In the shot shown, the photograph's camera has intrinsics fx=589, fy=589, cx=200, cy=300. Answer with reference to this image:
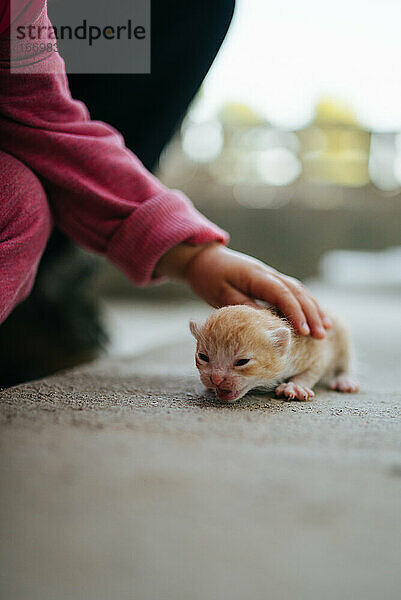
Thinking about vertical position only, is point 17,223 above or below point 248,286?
above

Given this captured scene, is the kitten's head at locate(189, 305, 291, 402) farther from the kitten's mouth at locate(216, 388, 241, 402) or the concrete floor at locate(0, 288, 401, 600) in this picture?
the concrete floor at locate(0, 288, 401, 600)

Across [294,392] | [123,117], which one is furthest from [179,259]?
[123,117]

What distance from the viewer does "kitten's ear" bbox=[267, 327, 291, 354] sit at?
1.06 meters

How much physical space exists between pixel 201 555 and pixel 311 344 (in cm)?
78

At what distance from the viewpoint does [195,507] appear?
0.52 metres

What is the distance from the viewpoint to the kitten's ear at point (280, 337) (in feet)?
3.48

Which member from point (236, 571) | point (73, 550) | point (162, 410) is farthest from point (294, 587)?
point (162, 410)

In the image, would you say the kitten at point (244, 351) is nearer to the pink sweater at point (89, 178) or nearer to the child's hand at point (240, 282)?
the child's hand at point (240, 282)

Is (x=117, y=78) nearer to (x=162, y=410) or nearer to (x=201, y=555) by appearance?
(x=162, y=410)

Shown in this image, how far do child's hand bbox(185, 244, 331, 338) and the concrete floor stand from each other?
35 centimetres

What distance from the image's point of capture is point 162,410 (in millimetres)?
822

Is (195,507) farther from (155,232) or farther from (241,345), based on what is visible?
(155,232)

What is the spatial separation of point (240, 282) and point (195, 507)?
2.14ft

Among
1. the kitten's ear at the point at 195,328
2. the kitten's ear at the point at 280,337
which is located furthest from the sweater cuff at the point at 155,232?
the kitten's ear at the point at 280,337
